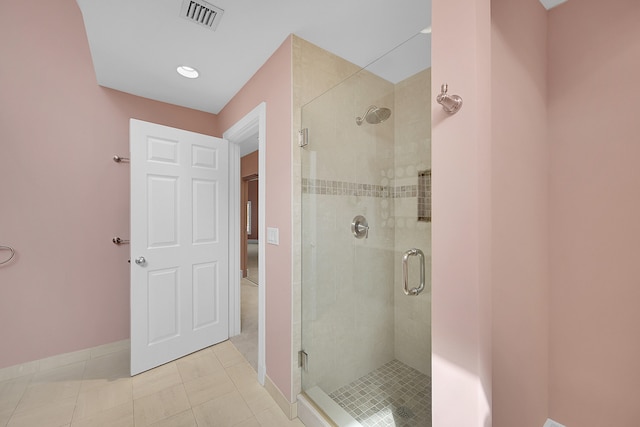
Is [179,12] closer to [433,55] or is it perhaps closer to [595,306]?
[433,55]

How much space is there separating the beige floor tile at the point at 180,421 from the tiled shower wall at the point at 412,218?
4.47 ft

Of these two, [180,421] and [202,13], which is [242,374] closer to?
[180,421]

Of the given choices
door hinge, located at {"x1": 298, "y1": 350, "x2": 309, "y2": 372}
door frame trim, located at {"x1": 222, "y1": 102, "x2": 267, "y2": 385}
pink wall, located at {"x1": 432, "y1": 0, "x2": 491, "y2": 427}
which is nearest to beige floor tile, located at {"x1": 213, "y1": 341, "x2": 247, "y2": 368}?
door frame trim, located at {"x1": 222, "y1": 102, "x2": 267, "y2": 385}

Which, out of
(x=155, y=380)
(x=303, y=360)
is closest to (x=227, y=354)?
(x=155, y=380)

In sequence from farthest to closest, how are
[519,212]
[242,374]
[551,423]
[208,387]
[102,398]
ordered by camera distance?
[242,374]
[208,387]
[102,398]
[551,423]
[519,212]

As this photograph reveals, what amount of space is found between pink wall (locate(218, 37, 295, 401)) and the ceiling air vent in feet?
1.37

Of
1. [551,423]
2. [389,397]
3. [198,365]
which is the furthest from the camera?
[198,365]

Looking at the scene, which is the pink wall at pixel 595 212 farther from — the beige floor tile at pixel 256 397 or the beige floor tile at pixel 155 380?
the beige floor tile at pixel 155 380

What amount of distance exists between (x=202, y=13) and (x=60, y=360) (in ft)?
9.39

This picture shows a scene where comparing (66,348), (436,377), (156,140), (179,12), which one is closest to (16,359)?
(66,348)

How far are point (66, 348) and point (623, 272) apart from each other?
12.4 feet

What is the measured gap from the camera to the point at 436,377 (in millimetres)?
837

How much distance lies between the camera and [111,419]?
1536 mm

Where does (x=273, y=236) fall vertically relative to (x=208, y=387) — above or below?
above
